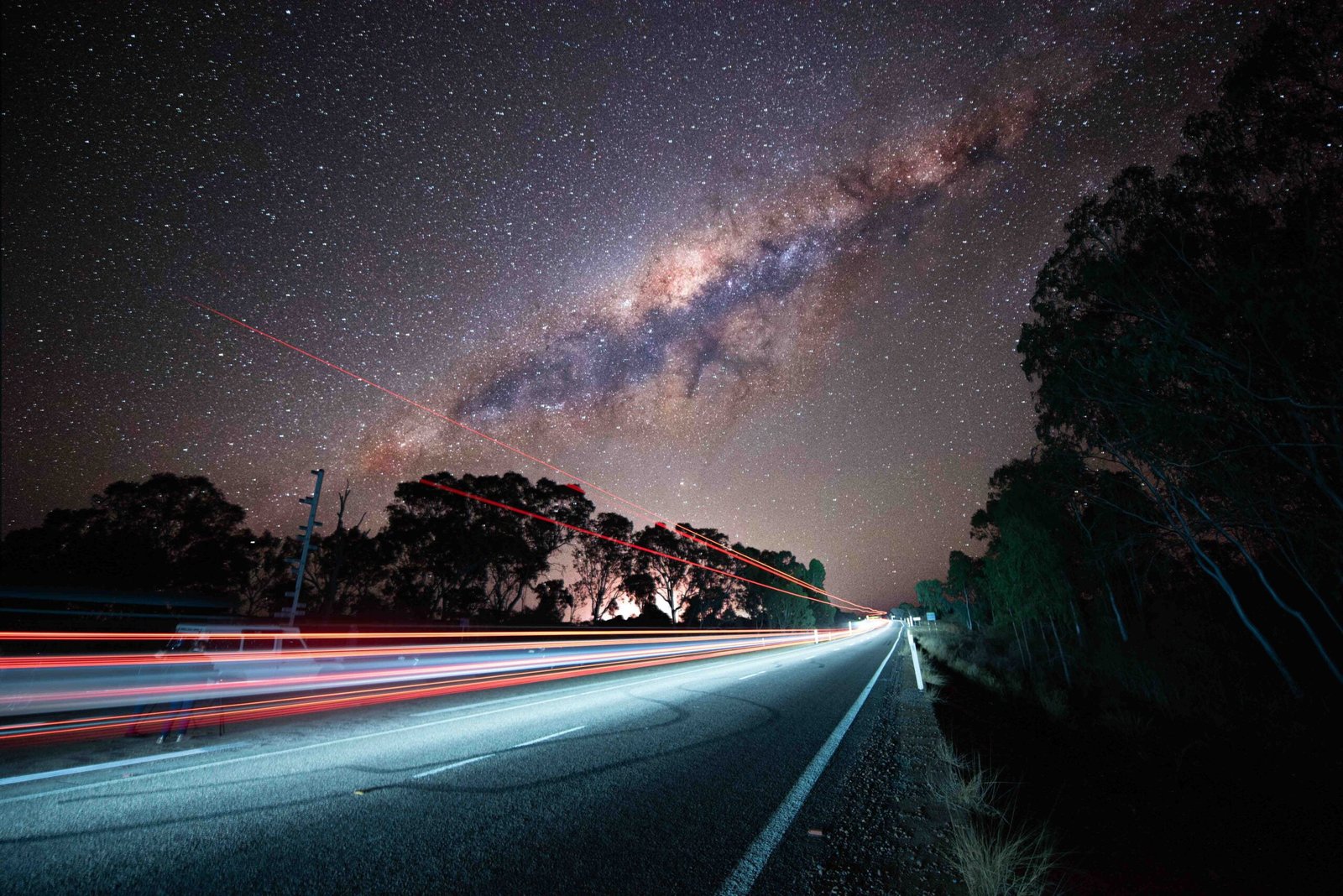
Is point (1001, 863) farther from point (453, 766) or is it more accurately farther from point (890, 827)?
point (453, 766)

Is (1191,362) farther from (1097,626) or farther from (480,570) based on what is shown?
(480,570)

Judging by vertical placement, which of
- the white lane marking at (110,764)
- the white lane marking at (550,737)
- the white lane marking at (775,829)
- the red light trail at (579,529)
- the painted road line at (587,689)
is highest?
the red light trail at (579,529)

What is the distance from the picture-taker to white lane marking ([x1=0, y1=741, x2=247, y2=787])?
192 inches

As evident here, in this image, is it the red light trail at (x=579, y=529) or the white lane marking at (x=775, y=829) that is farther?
the red light trail at (x=579, y=529)

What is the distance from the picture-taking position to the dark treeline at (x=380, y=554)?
32.0 m

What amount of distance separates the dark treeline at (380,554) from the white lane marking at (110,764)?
21958 mm

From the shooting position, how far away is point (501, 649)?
20.9m

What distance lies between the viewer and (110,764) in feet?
17.9

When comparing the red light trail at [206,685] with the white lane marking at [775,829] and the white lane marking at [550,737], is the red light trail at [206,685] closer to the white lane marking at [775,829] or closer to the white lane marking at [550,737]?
the white lane marking at [550,737]

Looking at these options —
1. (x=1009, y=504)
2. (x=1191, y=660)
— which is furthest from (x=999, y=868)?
(x=1009, y=504)

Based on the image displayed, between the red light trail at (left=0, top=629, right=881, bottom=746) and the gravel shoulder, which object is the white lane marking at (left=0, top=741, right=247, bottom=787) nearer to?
the red light trail at (left=0, top=629, right=881, bottom=746)

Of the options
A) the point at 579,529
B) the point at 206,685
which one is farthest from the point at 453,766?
the point at 579,529

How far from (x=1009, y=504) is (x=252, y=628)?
34736 mm

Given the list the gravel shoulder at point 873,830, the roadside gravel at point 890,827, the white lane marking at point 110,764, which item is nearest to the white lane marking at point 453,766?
the white lane marking at point 110,764
